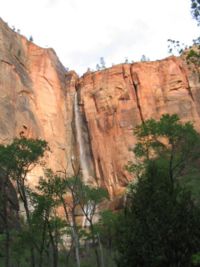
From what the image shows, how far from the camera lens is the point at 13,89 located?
187 feet

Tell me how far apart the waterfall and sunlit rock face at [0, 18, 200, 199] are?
0.01 metres

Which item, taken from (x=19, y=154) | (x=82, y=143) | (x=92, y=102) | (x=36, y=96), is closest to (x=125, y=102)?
(x=92, y=102)

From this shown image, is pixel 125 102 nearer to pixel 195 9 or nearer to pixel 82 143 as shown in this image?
pixel 82 143

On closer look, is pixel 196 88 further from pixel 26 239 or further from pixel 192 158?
pixel 26 239

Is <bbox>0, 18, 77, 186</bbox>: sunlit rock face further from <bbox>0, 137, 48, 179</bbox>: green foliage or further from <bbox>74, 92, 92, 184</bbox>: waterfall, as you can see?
<bbox>0, 137, 48, 179</bbox>: green foliage

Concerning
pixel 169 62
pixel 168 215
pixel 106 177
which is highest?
pixel 169 62

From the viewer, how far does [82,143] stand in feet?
209

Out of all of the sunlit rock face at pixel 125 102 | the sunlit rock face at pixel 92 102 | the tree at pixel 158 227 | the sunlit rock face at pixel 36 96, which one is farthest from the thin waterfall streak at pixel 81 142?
the tree at pixel 158 227

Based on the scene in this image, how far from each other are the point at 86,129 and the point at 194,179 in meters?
37.2

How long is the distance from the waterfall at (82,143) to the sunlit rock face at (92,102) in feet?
0.04

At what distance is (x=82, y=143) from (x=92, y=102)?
620cm

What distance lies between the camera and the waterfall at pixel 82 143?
60659mm

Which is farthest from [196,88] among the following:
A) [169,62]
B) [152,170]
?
[152,170]

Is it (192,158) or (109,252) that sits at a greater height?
(192,158)
